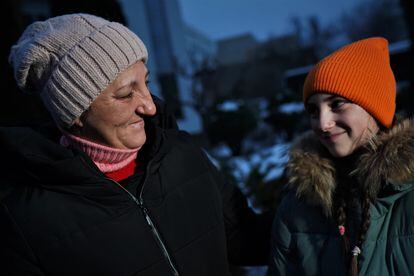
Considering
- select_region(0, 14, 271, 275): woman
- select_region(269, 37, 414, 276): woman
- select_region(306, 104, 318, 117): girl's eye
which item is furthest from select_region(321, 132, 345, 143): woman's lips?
select_region(0, 14, 271, 275): woman

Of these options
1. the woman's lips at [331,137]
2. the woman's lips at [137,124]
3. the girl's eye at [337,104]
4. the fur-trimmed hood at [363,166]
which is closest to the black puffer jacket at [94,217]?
the woman's lips at [137,124]

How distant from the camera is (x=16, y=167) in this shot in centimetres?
149

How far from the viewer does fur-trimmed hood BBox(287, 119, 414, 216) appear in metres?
1.48

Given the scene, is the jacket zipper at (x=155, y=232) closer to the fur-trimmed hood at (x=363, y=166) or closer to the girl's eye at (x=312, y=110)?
the fur-trimmed hood at (x=363, y=166)

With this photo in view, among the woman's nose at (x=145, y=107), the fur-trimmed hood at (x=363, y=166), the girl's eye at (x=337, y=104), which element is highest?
the woman's nose at (x=145, y=107)

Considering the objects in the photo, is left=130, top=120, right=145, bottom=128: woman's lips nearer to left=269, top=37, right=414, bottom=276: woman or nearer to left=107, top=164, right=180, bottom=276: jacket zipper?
left=107, top=164, right=180, bottom=276: jacket zipper

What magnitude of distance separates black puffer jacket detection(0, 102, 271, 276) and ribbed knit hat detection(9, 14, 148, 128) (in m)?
0.19

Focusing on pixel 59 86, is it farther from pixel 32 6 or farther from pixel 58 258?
pixel 32 6

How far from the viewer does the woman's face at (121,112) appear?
5.14 ft

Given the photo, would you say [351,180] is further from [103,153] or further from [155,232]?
[103,153]

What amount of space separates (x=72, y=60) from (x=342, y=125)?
3.70 ft

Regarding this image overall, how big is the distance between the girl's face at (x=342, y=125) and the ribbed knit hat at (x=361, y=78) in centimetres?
3

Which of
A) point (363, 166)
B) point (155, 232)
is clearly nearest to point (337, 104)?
point (363, 166)

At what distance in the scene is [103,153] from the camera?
1.62 m
